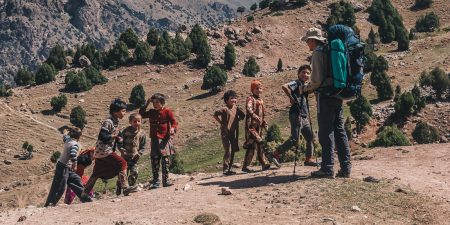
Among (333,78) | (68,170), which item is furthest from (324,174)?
(68,170)

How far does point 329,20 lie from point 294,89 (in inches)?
2220

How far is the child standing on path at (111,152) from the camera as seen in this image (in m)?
11.0

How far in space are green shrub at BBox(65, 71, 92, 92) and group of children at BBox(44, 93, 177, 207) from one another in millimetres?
43835

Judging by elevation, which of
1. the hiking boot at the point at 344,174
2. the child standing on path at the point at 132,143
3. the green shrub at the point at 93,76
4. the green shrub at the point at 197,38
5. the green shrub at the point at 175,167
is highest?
the green shrub at the point at 197,38

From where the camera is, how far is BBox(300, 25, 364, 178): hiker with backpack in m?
9.88

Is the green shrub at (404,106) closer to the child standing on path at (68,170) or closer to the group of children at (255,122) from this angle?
the group of children at (255,122)

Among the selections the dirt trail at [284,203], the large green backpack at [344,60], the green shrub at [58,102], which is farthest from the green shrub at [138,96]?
the large green backpack at [344,60]

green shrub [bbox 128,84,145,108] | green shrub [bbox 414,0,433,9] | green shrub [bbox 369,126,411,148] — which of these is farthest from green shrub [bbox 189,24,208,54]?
green shrub [bbox 369,126,411,148]

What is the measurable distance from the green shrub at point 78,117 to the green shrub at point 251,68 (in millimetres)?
16668

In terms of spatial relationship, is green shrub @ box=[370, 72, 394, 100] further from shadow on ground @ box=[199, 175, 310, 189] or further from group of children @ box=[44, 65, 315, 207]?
shadow on ground @ box=[199, 175, 310, 189]

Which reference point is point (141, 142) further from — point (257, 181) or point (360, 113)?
point (360, 113)

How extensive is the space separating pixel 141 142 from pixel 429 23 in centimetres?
5702

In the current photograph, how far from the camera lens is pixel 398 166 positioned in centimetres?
1218

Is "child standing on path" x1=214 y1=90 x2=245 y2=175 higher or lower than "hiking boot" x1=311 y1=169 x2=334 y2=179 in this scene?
higher
